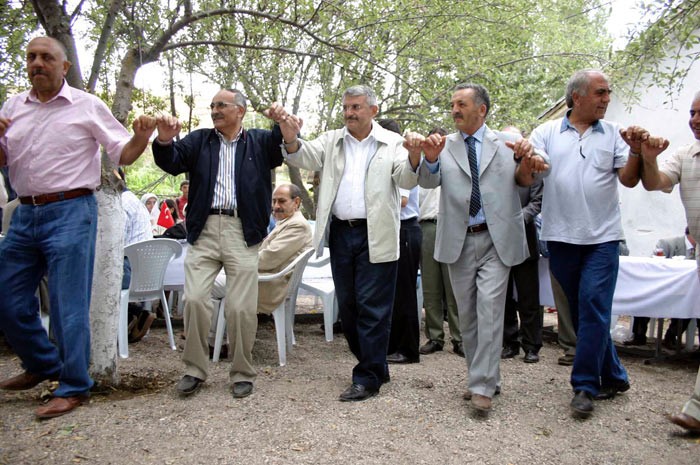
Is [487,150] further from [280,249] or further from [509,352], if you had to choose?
[509,352]

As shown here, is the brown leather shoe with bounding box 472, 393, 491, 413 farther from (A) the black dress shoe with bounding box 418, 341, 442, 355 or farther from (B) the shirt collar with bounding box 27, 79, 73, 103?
(B) the shirt collar with bounding box 27, 79, 73, 103

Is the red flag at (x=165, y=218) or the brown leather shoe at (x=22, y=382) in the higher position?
the red flag at (x=165, y=218)

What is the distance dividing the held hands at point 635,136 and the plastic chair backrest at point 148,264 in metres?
4.25

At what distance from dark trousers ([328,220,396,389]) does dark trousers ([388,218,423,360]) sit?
112 centimetres

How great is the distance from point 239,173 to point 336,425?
182cm

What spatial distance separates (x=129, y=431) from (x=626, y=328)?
236 inches

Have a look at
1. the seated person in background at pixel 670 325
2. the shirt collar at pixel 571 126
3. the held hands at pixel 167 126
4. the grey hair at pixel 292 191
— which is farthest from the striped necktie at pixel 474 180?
the seated person in background at pixel 670 325

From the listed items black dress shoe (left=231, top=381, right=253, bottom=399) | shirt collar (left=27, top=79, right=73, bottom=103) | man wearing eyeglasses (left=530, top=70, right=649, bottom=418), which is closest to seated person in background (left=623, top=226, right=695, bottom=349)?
man wearing eyeglasses (left=530, top=70, right=649, bottom=418)

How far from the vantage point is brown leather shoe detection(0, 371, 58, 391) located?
432cm

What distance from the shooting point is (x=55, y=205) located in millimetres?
4062

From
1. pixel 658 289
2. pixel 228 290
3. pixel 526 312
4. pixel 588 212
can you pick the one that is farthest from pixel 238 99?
pixel 658 289

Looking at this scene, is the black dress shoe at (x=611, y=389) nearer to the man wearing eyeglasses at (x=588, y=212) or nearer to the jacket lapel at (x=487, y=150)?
the man wearing eyeglasses at (x=588, y=212)

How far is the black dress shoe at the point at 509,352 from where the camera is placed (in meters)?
6.49

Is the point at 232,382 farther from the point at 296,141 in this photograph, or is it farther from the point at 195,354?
the point at 296,141
